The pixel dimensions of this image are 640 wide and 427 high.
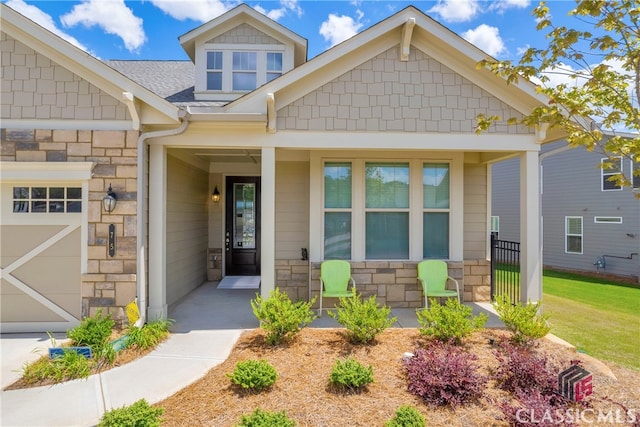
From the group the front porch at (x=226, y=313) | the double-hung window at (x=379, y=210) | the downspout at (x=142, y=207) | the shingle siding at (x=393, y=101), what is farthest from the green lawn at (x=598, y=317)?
the downspout at (x=142, y=207)

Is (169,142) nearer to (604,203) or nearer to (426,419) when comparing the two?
(426,419)

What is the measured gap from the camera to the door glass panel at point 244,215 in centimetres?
816

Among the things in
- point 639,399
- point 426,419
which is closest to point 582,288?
point 639,399

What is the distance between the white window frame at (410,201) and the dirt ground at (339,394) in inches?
77.4

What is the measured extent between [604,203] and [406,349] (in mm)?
11776

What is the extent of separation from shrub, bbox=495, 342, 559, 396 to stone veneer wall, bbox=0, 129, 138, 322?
4.64 metres

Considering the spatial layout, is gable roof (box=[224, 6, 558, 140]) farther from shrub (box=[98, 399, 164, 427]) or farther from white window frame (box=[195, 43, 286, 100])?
shrub (box=[98, 399, 164, 427])

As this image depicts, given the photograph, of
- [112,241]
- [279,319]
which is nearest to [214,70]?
[112,241]

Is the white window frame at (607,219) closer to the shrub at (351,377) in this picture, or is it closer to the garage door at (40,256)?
the shrub at (351,377)

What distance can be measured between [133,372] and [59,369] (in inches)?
28.6

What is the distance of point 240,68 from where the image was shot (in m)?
6.90

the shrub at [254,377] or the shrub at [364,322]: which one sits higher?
the shrub at [364,322]

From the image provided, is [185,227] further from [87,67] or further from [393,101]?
[393,101]

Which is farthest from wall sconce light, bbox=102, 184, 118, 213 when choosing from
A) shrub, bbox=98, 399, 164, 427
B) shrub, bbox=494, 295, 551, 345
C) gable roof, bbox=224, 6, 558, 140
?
shrub, bbox=494, 295, 551, 345
